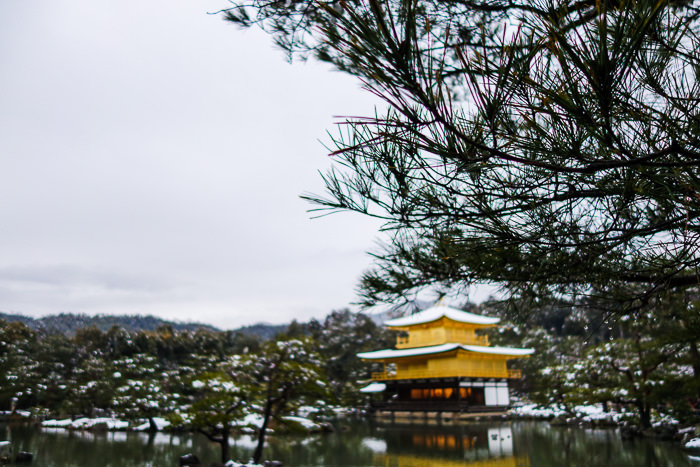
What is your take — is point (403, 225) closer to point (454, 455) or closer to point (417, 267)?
point (417, 267)

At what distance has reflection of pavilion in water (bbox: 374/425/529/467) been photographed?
6336 mm

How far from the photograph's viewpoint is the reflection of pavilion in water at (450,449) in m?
6.34

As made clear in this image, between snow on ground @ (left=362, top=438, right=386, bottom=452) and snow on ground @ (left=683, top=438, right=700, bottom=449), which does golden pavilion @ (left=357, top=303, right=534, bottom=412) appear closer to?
snow on ground @ (left=362, top=438, right=386, bottom=452)

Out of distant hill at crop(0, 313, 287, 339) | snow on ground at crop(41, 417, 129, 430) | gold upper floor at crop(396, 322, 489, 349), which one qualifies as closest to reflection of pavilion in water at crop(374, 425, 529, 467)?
snow on ground at crop(41, 417, 129, 430)

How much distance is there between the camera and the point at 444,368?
16422 mm

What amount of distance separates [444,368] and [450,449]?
8867mm

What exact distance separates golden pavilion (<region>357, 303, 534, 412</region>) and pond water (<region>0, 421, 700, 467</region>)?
17.4ft

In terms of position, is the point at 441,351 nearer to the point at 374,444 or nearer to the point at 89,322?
the point at 374,444

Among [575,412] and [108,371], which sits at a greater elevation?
[108,371]

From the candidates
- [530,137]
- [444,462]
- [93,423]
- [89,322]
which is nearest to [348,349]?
[93,423]

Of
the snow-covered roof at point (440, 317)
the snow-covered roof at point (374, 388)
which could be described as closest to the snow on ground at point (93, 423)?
the snow-covered roof at point (374, 388)

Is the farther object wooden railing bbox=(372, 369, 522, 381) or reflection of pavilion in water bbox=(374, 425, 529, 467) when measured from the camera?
wooden railing bbox=(372, 369, 522, 381)

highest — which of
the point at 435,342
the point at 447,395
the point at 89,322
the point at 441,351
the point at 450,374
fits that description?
the point at 89,322

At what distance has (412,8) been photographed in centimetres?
85
